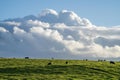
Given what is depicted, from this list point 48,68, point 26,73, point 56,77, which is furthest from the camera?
point 48,68

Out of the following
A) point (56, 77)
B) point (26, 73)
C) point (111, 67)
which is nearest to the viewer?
point (56, 77)

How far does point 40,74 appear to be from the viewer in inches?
3339

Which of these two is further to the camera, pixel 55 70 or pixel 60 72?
pixel 55 70

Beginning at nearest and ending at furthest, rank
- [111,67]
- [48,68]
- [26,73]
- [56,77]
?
[56,77] → [26,73] → [48,68] → [111,67]

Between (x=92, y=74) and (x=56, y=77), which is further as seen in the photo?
(x=92, y=74)

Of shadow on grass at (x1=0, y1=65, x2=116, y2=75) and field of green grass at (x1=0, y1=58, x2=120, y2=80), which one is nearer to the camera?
field of green grass at (x1=0, y1=58, x2=120, y2=80)

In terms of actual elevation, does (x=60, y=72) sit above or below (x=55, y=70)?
below

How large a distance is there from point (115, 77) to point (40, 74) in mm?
18145

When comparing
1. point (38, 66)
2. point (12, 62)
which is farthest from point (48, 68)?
point (12, 62)

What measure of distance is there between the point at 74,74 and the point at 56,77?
802cm

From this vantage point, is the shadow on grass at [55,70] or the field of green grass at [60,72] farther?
the shadow on grass at [55,70]

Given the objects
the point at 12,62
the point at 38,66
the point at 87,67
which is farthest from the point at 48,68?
the point at 12,62

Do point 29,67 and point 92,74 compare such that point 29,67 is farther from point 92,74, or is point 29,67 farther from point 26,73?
point 92,74

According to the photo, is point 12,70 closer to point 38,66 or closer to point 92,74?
point 38,66
